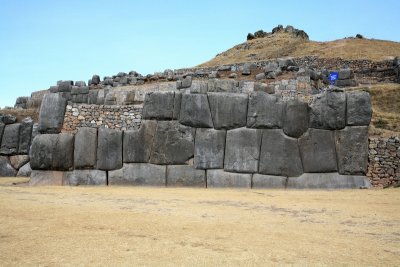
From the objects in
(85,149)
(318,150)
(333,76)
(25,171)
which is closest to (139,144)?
(85,149)

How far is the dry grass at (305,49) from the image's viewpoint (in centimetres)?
4484

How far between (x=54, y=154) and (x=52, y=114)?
149 cm

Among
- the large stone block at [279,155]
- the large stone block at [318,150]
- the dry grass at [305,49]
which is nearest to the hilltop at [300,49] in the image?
the dry grass at [305,49]

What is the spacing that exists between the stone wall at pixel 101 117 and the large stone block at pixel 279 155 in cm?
476

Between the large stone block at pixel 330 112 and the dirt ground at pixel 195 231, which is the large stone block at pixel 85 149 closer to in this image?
the dirt ground at pixel 195 231

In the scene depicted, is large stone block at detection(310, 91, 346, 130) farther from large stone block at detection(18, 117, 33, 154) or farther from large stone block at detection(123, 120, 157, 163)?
large stone block at detection(18, 117, 33, 154)

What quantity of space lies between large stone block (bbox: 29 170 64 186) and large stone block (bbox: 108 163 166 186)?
5.46 feet

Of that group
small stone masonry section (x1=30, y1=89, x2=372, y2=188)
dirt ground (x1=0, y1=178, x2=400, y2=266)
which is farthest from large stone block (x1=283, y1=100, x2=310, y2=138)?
dirt ground (x1=0, y1=178, x2=400, y2=266)

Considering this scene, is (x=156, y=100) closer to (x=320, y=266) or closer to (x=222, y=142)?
(x=222, y=142)

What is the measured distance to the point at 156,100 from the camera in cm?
1406

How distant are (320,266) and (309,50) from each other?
155 ft

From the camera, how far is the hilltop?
1769 inches

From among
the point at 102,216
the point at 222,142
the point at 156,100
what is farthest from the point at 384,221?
the point at 156,100

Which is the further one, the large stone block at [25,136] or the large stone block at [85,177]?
the large stone block at [25,136]
